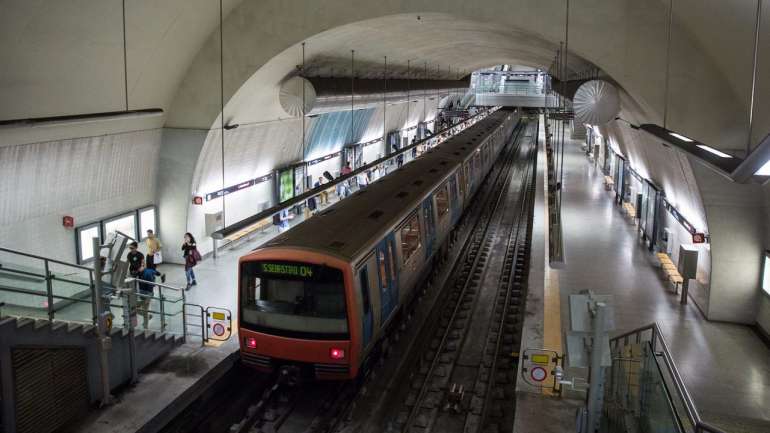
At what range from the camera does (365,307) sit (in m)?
8.03

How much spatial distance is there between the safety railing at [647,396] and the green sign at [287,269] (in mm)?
3572

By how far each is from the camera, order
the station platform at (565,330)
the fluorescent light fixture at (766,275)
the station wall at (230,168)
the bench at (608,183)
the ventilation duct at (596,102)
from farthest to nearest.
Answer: the bench at (608,183)
the station wall at (230,168)
the fluorescent light fixture at (766,275)
the ventilation duct at (596,102)
the station platform at (565,330)

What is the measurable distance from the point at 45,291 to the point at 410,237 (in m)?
5.41

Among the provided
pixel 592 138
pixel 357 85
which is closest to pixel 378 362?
pixel 357 85

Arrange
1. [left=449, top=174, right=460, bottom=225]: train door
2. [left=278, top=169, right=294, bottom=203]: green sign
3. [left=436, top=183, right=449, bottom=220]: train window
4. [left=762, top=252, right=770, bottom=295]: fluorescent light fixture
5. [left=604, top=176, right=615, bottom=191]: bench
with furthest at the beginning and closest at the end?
[left=604, top=176, right=615, bottom=191]: bench
[left=278, top=169, right=294, bottom=203]: green sign
[left=449, top=174, right=460, bottom=225]: train door
[left=436, top=183, right=449, bottom=220]: train window
[left=762, top=252, right=770, bottom=295]: fluorescent light fixture

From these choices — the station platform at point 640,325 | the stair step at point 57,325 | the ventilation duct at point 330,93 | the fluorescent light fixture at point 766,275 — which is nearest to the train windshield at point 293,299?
the stair step at point 57,325

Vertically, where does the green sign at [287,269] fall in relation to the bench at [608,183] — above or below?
above

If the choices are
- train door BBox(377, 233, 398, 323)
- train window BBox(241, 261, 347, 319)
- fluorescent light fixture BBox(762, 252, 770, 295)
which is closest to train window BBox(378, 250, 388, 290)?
train door BBox(377, 233, 398, 323)

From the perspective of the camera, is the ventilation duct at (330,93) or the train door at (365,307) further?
the ventilation duct at (330,93)

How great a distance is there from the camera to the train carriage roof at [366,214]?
8125 millimetres

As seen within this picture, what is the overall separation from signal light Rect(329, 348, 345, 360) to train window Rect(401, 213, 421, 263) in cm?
256

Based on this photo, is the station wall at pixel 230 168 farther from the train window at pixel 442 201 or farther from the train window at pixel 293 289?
the train window at pixel 293 289

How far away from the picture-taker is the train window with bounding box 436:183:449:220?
13.2 meters

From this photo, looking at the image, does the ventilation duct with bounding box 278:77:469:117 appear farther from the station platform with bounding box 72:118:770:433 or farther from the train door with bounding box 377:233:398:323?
the train door with bounding box 377:233:398:323
